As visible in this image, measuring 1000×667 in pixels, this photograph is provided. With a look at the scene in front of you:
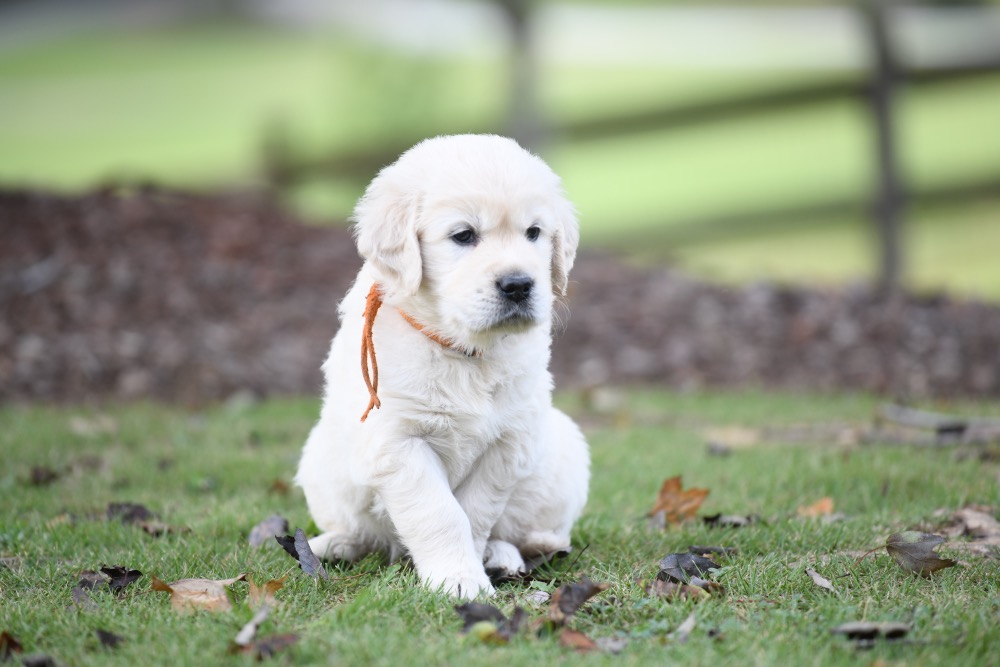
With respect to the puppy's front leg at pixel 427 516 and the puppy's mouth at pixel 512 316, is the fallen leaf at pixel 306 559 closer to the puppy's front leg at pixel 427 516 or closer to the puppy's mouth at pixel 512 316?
the puppy's front leg at pixel 427 516

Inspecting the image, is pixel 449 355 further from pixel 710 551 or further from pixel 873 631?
pixel 873 631

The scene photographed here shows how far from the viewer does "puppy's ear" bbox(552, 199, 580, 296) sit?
3547mm

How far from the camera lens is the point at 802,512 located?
4.28 metres

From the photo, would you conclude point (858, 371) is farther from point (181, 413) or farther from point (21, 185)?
point (21, 185)

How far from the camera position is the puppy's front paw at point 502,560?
3.44 m

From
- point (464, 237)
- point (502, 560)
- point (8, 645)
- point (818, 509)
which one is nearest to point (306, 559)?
point (502, 560)

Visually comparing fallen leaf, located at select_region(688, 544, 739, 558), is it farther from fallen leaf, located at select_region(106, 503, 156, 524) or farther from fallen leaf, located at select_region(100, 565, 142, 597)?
fallen leaf, located at select_region(106, 503, 156, 524)

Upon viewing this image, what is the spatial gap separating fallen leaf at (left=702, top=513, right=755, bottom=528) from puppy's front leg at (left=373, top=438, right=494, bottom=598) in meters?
1.20

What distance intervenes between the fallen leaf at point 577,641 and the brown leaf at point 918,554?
48.3 inches

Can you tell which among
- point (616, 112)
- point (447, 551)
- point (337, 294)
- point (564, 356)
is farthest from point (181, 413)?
point (616, 112)

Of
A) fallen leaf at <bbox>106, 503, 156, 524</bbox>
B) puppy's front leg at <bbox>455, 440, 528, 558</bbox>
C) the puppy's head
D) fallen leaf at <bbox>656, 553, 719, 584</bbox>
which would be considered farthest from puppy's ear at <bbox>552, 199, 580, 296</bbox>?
fallen leaf at <bbox>106, 503, 156, 524</bbox>

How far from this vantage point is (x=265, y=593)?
9.94 feet

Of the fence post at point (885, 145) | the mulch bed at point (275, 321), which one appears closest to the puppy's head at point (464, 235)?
the mulch bed at point (275, 321)

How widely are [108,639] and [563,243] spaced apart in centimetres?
189
